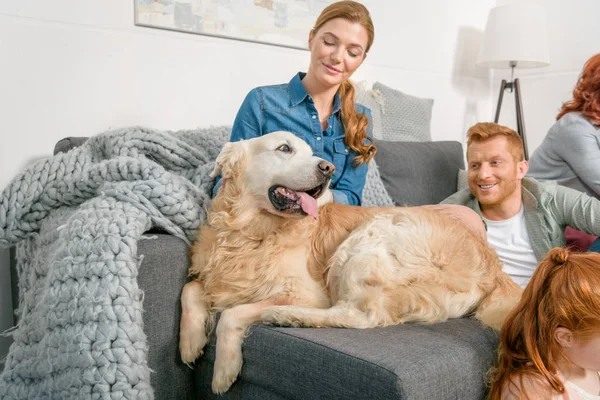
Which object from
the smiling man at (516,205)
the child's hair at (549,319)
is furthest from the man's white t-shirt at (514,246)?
the child's hair at (549,319)

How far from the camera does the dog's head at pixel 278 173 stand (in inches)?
68.1

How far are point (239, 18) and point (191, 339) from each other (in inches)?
72.6

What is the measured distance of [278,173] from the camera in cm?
175

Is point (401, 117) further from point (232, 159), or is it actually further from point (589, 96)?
point (232, 159)

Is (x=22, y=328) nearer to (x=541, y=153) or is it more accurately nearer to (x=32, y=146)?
(x=32, y=146)

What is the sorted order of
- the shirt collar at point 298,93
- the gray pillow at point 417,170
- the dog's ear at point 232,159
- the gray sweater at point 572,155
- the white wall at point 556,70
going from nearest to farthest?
the dog's ear at point 232,159, the shirt collar at point 298,93, the gray sweater at point 572,155, the gray pillow at point 417,170, the white wall at point 556,70

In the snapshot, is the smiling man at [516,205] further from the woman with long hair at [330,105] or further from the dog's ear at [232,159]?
the dog's ear at [232,159]

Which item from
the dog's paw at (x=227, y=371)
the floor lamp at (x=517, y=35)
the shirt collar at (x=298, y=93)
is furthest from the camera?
the floor lamp at (x=517, y=35)

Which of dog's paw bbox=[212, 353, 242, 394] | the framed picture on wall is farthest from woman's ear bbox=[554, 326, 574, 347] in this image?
the framed picture on wall

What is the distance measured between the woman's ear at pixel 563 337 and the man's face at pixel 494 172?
3.88 ft

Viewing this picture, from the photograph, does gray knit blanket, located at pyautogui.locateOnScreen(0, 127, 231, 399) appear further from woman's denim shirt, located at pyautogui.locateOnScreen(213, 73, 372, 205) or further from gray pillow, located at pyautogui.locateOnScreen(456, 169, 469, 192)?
gray pillow, located at pyautogui.locateOnScreen(456, 169, 469, 192)

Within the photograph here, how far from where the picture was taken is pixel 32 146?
241 cm

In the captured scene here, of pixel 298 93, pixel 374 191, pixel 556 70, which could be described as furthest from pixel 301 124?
pixel 556 70

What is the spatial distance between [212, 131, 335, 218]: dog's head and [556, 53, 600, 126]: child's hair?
5.83 ft
